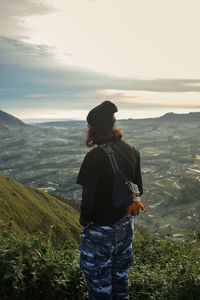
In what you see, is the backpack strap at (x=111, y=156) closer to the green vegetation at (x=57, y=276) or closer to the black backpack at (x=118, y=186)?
the black backpack at (x=118, y=186)

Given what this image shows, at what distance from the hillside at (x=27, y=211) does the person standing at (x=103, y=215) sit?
11.1m

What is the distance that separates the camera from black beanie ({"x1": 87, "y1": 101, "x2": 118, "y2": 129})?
6.38m

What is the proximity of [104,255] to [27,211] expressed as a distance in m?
55.5

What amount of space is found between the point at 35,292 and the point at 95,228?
7.20 ft

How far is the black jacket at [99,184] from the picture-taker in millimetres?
5938

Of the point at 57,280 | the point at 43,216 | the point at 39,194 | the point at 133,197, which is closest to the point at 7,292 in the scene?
the point at 57,280

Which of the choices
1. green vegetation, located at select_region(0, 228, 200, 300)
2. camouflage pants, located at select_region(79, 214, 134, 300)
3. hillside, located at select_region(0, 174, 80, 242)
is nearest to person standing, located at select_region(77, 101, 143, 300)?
camouflage pants, located at select_region(79, 214, 134, 300)

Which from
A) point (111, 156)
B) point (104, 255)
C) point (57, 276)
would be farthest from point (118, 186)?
point (57, 276)

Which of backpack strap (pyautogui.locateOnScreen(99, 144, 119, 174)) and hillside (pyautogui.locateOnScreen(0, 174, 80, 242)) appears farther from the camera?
hillside (pyautogui.locateOnScreen(0, 174, 80, 242))

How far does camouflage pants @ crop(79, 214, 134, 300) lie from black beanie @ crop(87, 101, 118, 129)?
2218mm

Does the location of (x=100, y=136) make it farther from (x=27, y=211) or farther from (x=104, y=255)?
(x=27, y=211)

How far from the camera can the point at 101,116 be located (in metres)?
6.38

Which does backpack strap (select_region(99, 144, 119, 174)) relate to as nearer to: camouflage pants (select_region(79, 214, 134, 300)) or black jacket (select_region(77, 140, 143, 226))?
black jacket (select_region(77, 140, 143, 226))

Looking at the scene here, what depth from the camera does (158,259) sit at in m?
10.7
